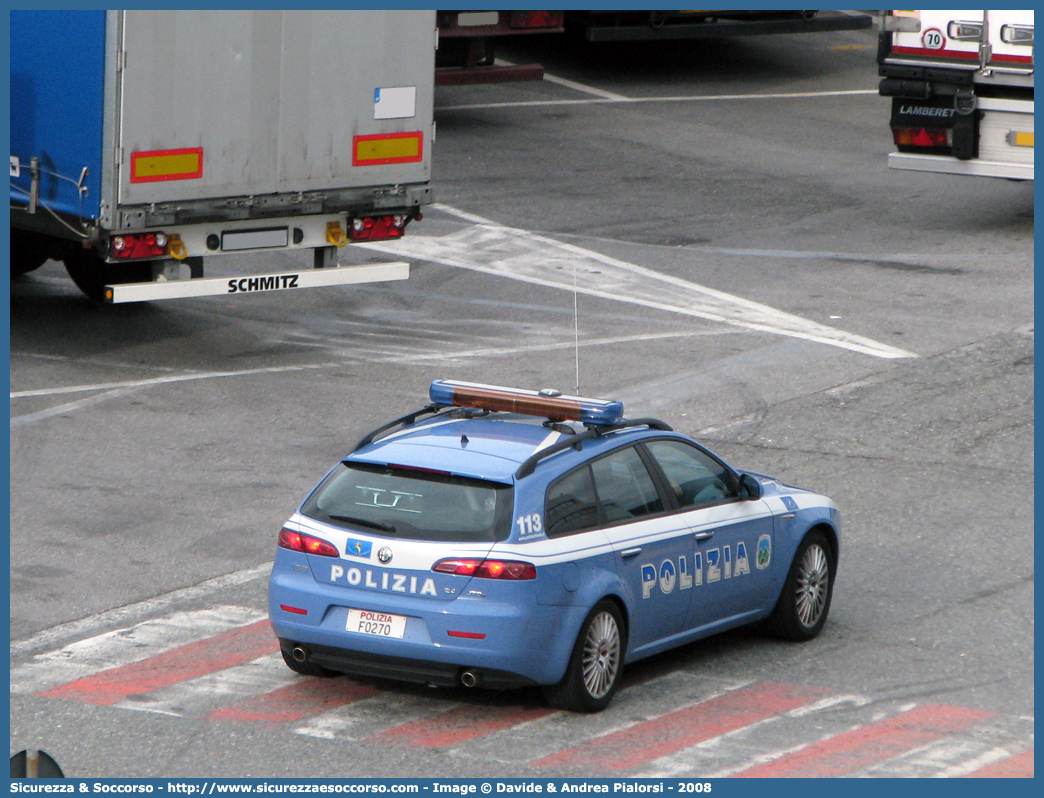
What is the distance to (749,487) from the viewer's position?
9.27 metres

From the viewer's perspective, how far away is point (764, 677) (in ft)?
29.5

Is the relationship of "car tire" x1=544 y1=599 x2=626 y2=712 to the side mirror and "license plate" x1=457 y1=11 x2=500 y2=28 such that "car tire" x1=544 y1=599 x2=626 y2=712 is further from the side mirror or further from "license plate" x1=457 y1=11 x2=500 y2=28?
"license plate" x1=457 y1=11 x2=500 y2=28

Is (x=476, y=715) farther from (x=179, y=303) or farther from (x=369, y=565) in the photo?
(x=179, y=303)

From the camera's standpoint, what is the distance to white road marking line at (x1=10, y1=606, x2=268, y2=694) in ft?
28.8

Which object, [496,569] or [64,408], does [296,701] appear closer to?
[496,569]

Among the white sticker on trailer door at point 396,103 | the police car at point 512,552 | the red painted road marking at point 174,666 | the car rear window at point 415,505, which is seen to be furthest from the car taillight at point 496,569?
the white sticker on trailer door at point 396,103

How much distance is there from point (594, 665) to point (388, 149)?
8682 mm

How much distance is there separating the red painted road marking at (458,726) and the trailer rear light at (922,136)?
13630 millimetres

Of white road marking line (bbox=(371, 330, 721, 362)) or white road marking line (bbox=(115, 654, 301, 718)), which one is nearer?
white road marking line (bbox=(115, 654, 301, 718))

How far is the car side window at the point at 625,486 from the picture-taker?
8.53m

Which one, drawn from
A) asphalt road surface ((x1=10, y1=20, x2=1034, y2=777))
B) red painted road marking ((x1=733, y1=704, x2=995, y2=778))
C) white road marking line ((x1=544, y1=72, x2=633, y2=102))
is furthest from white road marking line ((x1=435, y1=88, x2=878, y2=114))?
red painted road marking ((x1=733, y1=704, x2=995, y2=778))

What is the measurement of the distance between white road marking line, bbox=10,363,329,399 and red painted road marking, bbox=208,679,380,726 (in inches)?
262

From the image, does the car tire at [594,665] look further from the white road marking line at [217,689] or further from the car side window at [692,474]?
the white road marking line at [217,689]

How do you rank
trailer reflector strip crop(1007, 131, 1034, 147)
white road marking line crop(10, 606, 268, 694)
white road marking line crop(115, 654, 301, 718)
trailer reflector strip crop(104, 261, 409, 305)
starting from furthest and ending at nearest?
trailer reflector strip crop(1007, 131, 1034, 147)
trailer reflector strip crop(104, 261, 409, 305)
white road marking line crop(10, 606, 268, 694)
white road marking line crop(115, 654, 301, 718)
